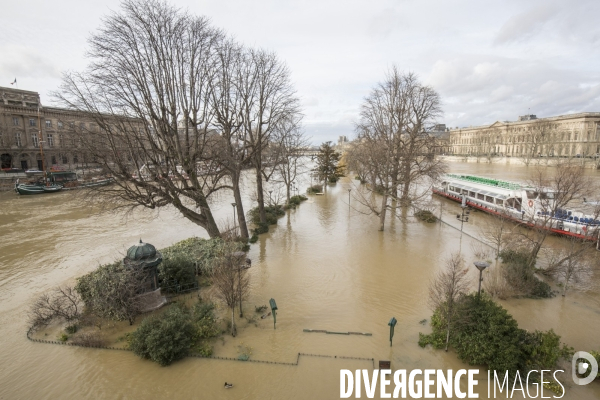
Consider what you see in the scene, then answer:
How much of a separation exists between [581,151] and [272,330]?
101422 millimetres

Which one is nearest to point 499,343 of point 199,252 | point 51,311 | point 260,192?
point 199,252

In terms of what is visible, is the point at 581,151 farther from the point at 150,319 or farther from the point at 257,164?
the point at 150,319

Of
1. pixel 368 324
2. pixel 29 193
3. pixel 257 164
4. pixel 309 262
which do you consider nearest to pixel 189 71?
pixel 257 164

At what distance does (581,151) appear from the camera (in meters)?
80.2

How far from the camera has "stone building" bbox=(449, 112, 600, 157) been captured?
79062mm

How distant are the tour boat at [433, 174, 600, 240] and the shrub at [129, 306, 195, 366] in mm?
15754

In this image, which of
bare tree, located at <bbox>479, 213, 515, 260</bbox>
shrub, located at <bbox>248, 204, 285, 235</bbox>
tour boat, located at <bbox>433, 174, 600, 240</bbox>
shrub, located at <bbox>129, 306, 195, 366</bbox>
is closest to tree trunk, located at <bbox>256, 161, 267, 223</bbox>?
shrub, located at <bbox>248, 204, 285, 235</bbox>

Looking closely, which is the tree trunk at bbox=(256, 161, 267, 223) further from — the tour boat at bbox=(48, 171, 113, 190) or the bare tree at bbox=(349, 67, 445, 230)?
the tour boat at bbox=(48, 171, 113, 190)

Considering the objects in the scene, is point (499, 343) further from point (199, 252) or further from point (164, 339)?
point (199, 252)

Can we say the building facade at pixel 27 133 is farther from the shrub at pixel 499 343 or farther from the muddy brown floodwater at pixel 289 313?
the shrub at pixel 499 343

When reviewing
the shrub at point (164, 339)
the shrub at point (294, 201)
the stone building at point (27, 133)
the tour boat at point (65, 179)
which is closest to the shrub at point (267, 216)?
the shrub at point (294, 201)

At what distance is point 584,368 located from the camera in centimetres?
809

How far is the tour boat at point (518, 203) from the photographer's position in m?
17.9

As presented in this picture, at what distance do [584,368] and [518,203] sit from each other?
2012 cm
